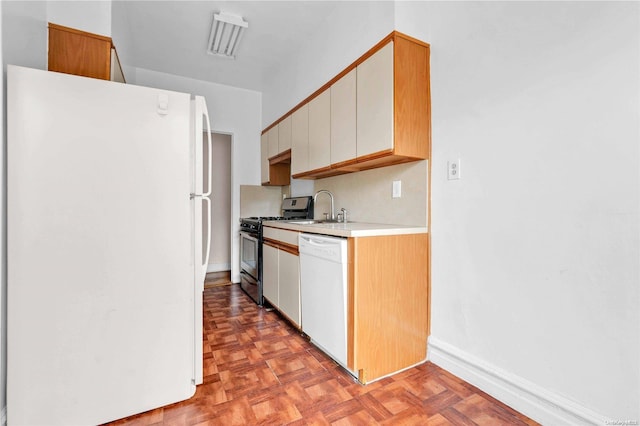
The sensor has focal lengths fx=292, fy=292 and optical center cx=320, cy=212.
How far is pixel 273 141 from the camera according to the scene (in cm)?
369

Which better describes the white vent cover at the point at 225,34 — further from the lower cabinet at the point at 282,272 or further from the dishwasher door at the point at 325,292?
the dishwasher door at the point at 325,292

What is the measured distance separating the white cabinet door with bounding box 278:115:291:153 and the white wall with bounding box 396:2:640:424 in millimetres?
1728

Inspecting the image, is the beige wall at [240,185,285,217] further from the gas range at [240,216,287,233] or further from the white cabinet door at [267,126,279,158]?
the white cabinet door at [267,126,279,158]

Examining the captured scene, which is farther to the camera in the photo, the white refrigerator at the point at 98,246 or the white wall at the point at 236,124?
the white wall at the point at 236,124

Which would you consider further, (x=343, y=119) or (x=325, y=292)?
(x=343, y=119)

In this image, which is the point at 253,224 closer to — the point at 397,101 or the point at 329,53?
the point at 329,53

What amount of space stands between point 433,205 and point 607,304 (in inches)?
37.1

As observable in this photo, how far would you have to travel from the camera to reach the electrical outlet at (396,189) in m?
2.12

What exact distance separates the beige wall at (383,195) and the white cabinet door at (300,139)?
34 cm

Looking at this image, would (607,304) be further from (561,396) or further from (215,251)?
(215,251)

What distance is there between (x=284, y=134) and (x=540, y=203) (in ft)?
8.50

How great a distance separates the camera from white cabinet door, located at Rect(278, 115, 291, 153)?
324 centimetres

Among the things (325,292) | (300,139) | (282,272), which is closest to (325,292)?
(325,292)

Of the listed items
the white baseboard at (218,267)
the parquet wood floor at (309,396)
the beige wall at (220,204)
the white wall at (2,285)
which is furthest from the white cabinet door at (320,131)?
the white baseboard at (218,267)
